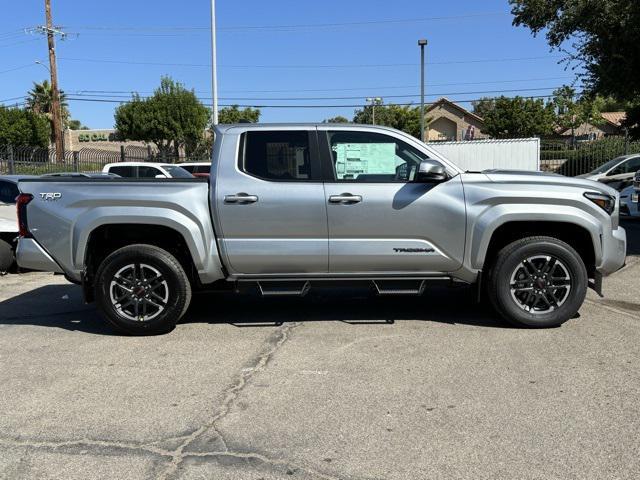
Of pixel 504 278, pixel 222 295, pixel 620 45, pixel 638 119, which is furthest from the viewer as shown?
pixel 638 119

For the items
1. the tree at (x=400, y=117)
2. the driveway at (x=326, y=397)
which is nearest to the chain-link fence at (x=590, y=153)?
the driveway at (x=326, y=397)

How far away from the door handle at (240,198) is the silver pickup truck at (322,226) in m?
0.01

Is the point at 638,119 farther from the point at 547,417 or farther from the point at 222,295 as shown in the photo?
the point at 547,417

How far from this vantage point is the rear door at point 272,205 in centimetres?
564

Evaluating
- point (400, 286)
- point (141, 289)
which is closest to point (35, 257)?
point (141, 289)

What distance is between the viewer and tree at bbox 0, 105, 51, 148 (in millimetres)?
52969

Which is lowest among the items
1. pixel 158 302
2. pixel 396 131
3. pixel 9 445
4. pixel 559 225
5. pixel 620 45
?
pixel 9 445

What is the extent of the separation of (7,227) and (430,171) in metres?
7.22

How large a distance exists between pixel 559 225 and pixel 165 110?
142 feet

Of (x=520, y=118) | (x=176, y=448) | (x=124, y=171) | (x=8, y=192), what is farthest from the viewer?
(x=520, y=118)

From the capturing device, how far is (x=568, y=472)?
10.6 ft

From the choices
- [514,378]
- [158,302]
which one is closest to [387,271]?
[514,378]

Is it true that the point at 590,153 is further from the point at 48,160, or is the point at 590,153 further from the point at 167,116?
the point at 167,116

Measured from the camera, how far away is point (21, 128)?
5388cm
